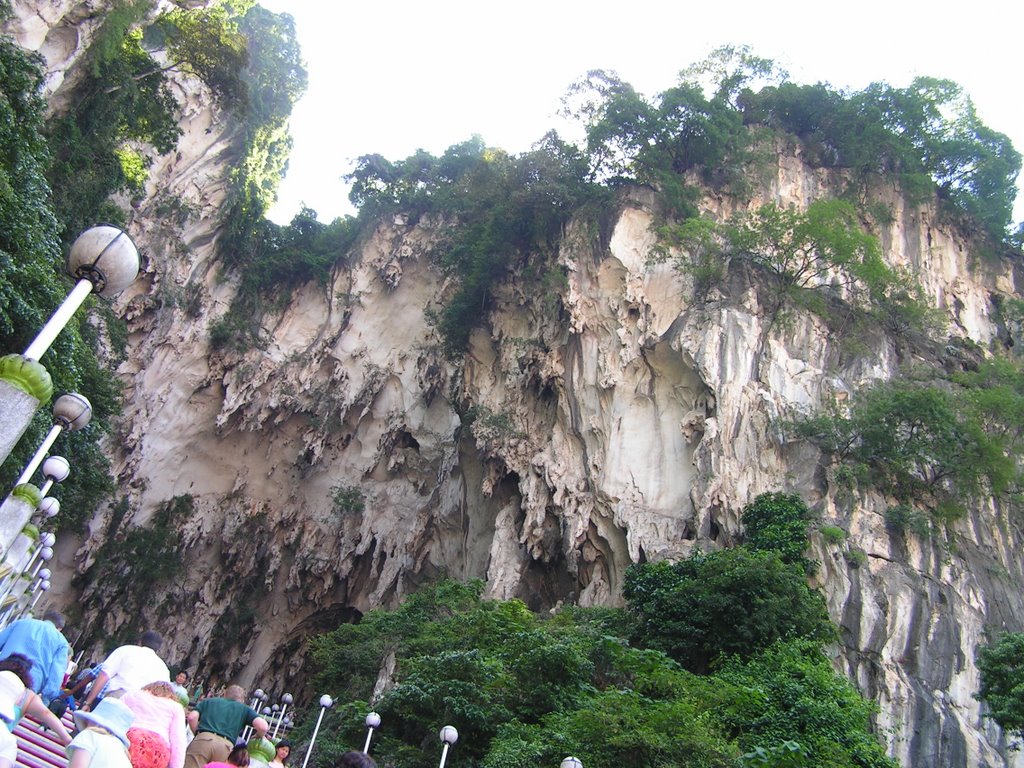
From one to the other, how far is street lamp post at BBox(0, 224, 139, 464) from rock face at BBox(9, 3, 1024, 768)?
1252 cm

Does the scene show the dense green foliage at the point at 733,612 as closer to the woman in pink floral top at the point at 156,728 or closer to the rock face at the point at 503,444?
the rock face at the point at 503,444

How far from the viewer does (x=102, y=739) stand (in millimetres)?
2990

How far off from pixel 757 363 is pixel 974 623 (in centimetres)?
693

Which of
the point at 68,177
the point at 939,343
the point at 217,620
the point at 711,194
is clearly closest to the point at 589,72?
the point at 711,194

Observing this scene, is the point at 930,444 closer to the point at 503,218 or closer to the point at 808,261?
the point at 808,261

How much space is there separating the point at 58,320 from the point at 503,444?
16.4m

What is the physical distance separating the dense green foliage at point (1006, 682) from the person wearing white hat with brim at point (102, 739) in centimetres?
1130

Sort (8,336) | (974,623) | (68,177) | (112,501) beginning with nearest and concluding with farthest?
(8,336) → (974,623) → (68,177) → (112,501)

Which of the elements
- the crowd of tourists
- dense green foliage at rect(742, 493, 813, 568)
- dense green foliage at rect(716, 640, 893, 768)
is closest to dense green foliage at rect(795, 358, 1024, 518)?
dense green foliage at rect(742, 493, 813, 568)

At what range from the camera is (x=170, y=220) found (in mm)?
24609

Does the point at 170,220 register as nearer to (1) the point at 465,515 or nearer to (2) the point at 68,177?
(2) the point at 68,177

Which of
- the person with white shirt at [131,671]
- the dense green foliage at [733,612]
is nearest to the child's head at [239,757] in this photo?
the person with white shirt at [131,671]

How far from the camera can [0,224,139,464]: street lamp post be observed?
4289 mm

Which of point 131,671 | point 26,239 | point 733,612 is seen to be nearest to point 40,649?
point 131,671
